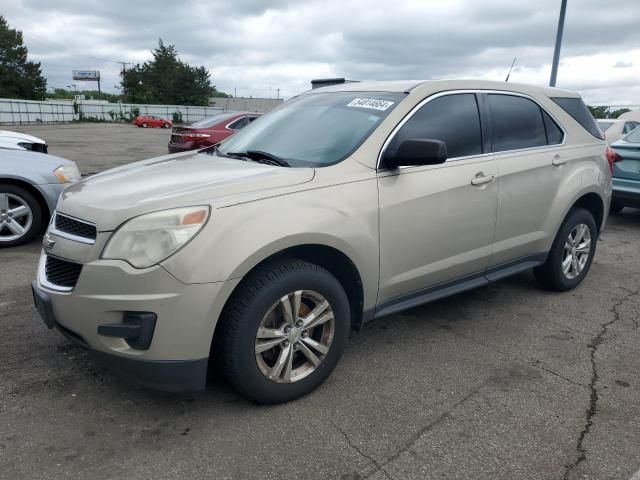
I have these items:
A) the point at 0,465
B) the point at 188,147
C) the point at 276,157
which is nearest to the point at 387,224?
the point at 276,157

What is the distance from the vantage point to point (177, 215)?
2391 mm

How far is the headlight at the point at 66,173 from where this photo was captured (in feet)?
18.9

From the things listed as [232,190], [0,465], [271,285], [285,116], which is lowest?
[0,465]

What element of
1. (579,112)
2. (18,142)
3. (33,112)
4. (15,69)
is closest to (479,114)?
(579,112)

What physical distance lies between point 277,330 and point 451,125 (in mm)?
1877

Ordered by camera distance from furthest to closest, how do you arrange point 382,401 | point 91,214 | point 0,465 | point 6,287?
1. point 6,287
2. point 382,401
3. point 91,214
4. point 0,465

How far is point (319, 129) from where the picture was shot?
339 cm

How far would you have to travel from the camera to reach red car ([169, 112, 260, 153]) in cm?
1112

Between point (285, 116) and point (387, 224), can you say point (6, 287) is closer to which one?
point (285, 116)

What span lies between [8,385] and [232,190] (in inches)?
67.3

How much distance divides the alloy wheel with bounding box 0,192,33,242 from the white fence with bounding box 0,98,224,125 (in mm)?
32485

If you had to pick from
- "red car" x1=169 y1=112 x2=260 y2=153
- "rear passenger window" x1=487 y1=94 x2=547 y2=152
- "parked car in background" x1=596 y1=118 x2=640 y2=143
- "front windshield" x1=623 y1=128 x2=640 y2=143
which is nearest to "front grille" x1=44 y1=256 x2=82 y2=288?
"rear passenger window" x1=487 y1=94 x2=547 y2=152

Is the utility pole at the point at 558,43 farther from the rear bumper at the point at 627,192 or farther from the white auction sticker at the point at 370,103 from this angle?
the white auction sticker at the point at 370,103

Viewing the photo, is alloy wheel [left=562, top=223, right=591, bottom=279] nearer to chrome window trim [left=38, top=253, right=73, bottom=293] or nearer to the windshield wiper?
the windshield wiper
